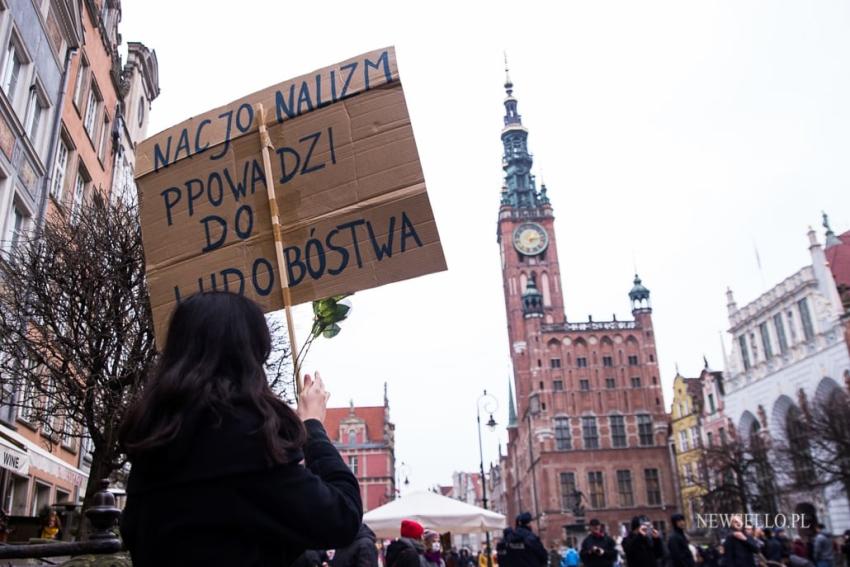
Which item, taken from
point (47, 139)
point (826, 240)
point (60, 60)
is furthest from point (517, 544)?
point (826, 240)

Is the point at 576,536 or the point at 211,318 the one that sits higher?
the point at 211,318

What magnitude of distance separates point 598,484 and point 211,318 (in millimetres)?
62732

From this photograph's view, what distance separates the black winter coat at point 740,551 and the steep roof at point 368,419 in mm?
70638

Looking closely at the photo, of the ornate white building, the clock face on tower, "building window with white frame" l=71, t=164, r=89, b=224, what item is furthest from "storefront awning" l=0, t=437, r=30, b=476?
the clock face on tower

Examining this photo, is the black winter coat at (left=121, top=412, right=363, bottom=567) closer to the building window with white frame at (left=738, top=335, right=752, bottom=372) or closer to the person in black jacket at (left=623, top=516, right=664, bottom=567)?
the person in black jacket at (left=623, top=516, right=664, bottom=567)

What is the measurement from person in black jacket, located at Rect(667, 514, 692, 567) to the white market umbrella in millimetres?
4244

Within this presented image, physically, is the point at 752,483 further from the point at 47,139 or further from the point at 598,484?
the point at 47,139

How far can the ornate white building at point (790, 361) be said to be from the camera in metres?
37.0

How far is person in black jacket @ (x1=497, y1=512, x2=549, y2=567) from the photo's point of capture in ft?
35.4

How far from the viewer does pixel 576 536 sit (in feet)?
184

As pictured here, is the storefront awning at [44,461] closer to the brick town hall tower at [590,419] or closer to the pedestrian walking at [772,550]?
the pedestrian walking at [772,550]

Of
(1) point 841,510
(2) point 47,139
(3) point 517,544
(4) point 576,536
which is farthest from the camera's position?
(4) point 576,536

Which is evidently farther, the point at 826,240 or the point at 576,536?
the point at 576,536

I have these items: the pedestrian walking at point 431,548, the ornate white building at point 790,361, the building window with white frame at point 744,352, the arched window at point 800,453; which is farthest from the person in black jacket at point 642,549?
the building window with white frame at point 744,352
